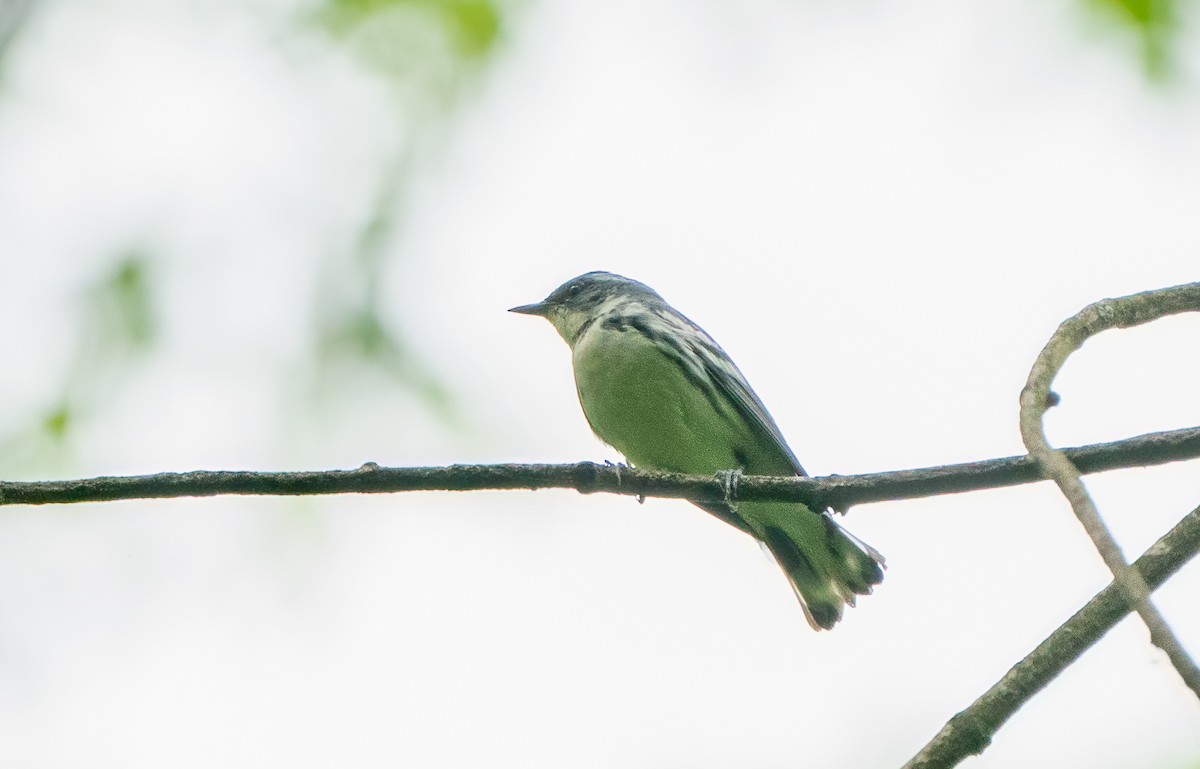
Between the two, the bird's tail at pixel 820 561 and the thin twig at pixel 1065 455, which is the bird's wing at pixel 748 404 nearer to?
the bird's tail at pixel 820 561

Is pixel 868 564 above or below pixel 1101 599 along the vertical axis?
above

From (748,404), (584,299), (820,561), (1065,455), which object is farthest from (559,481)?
(584,299)

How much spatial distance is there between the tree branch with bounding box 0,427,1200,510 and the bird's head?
3.25 meters

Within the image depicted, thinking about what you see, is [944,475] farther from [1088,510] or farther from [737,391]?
[737,391]

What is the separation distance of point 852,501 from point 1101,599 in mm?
746

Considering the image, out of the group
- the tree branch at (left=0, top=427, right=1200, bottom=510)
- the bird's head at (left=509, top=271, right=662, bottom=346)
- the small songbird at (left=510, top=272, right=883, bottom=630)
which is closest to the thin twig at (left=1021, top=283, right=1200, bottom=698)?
the tree branch at (left=0, top=427, right=1200, bottom=510)

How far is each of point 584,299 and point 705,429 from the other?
1.60m

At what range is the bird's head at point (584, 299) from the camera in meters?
7.07

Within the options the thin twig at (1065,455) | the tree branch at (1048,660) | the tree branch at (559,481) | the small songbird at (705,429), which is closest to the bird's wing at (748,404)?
the small songbird at (705,429)

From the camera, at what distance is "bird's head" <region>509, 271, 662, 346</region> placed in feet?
23.2

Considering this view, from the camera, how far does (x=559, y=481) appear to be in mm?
3615

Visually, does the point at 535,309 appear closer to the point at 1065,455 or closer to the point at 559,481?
the point at 559,481

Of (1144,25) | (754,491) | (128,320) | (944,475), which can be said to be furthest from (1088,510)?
(128,320)

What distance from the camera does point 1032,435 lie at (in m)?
2.84
